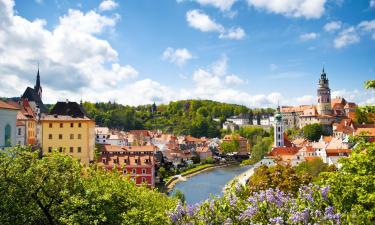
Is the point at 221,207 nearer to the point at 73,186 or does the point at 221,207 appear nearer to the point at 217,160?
the point at 73,186

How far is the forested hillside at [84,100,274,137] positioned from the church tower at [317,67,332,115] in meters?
32.5

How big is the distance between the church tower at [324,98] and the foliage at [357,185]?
9675 centimetres

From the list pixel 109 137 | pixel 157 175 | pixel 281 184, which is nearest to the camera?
pixel 281 184

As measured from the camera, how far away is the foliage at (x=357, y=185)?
7.27 meters

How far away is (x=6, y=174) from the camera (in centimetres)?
1016

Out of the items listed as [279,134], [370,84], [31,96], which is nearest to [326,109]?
[279,134]

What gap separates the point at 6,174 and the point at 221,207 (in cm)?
592

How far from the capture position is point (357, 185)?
25.9 feet

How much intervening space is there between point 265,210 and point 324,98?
100 meters

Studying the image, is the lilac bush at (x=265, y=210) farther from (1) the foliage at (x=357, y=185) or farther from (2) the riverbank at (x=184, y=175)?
(2) the riverbank at (x=184, y=175)

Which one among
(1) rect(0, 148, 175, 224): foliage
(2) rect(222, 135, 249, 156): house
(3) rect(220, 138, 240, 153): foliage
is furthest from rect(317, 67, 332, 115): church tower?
(1) rect(0, 148, 175, 224): foliage

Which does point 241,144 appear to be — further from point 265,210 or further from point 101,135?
point 265,210

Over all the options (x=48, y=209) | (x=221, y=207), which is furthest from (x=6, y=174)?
(x=221, y=207)

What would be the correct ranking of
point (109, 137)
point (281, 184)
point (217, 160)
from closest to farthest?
point (281, 184) → point (109, 137) → point (217, 160)
